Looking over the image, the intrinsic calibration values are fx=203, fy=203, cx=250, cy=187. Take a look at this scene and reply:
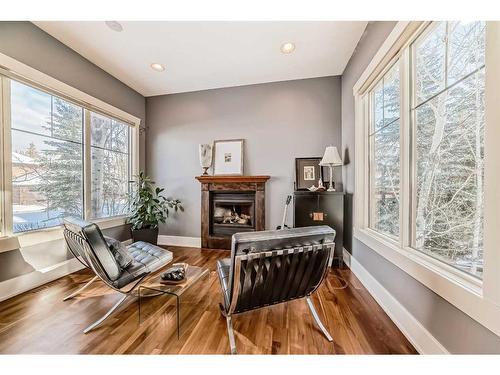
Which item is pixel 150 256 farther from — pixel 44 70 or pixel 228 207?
pixel 44 70

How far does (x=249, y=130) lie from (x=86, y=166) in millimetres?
2607

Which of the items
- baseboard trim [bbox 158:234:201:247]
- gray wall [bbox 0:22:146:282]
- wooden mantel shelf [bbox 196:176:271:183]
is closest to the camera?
gray wall [bbox 0:22:146:282]

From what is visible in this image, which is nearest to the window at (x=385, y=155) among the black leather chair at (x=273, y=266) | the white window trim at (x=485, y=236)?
the white window trim at (x=485, y=236)

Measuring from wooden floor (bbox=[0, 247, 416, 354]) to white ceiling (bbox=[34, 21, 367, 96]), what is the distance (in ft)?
9.58

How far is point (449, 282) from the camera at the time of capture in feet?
3.73

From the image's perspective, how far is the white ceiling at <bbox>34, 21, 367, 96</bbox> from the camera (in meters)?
2.28

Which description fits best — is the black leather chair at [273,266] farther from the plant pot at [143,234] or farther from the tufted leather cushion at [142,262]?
the plant pot at [143,234]

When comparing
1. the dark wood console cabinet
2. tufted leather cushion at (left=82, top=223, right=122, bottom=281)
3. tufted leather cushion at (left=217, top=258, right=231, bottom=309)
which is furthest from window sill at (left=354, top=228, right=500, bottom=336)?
tufted leather cushion at (left=82, top=223, right=122, bottom=281)

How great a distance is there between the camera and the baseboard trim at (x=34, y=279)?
2.03m

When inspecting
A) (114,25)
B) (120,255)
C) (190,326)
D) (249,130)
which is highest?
(114,25)

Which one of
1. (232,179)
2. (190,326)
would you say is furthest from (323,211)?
(190,326)

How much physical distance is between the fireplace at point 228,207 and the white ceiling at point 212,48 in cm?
174

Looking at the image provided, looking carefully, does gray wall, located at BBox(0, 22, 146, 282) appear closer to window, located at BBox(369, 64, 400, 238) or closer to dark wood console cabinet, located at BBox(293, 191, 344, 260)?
dark wood console cabinet, located at BBox(293, 191, 344, 260)
